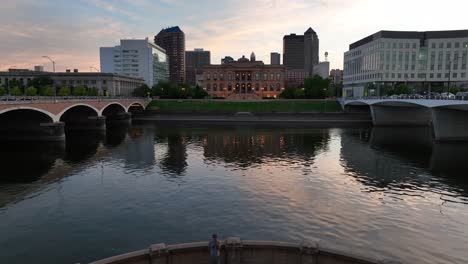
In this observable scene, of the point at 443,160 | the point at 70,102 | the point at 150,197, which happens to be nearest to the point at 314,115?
the point at 443,160

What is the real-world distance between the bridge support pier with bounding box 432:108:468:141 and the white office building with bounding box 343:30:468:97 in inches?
3463

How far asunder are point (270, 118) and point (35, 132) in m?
68.3

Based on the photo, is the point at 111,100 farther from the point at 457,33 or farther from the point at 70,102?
the point at 457,33

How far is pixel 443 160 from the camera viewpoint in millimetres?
46469

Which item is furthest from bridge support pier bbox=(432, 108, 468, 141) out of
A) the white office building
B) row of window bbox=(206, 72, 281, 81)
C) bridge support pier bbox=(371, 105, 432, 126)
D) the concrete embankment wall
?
row of window bbox=(206, 72, 281, 81)

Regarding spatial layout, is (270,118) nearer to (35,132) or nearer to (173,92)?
(173,92)

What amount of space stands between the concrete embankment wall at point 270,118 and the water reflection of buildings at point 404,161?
3412cm

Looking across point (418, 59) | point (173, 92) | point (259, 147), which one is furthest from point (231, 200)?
point (418, 59)

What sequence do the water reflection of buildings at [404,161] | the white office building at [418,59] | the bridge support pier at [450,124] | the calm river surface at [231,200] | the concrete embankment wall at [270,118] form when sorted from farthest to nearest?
the white office building at [418,59], the concrete embankment wall at [270,118], the bridge support pier at [450,124], the water reflection of buildings at [404,161], the calm river surface at [231,200]

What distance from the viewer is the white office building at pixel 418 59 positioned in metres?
140

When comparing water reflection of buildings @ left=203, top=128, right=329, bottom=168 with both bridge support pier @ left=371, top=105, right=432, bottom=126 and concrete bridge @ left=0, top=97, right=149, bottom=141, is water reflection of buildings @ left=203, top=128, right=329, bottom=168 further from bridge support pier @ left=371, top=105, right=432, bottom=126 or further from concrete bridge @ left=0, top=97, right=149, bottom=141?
bridge support pier @ left=371, top=105, right=432, bottom=126

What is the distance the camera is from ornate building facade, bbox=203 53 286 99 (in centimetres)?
18688

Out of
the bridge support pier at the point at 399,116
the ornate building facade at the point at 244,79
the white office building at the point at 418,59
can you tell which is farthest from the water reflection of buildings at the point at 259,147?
the ornate building facade at the point at 244,79

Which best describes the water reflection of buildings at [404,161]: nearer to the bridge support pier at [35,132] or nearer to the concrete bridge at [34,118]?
the concrete bridge at [34,118]
